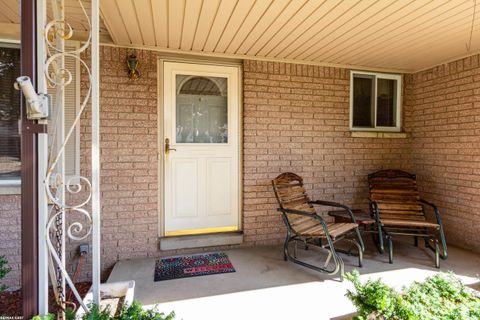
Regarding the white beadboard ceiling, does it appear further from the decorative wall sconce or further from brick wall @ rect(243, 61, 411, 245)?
brick wall @ rect(243, 61, 411, 245)

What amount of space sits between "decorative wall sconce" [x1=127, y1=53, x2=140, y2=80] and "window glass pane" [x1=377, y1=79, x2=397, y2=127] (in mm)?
3404

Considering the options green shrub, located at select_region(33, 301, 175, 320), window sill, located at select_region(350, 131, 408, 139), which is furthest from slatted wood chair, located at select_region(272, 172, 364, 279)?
green shrub, located at select_region(33, 301, 175, 320)

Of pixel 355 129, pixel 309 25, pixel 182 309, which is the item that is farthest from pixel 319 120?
pixel 182 309

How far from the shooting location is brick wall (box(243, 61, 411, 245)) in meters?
3.62

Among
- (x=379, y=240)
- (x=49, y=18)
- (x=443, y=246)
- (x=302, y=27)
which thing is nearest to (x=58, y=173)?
(x=49, y=18)

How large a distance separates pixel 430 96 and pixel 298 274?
3.20 metres

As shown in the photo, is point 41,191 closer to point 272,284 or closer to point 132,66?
point 272,284

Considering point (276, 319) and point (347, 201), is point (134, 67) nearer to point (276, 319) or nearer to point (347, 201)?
point (276, 319)

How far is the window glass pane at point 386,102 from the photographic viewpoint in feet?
13.9

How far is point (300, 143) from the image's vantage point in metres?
3.83

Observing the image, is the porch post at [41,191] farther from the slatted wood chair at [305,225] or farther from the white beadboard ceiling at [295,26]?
the slatted wood chair at [305,225]

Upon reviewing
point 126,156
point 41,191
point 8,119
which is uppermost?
point 8,119

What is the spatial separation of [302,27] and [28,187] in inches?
103

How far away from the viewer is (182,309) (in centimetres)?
222
